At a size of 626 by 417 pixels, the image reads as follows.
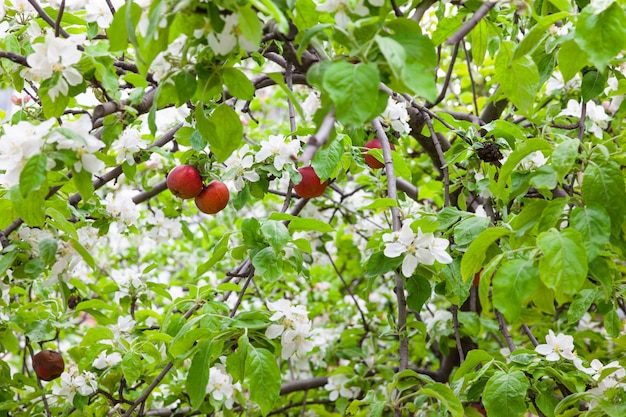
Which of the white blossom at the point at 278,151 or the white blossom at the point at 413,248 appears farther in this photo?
the white blossom at the point at 278,151

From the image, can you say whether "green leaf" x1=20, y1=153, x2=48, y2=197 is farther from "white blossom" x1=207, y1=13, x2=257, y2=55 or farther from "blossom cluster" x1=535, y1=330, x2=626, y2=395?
"blossom cluster" x1=535, y1=330, x2=626, y2=395

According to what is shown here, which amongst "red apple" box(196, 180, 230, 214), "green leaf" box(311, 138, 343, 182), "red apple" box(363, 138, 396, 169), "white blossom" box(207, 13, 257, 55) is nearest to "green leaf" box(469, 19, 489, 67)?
"red apple" box(363, 138, 396, 169)

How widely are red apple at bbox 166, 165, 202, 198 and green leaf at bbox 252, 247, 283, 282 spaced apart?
35 cm

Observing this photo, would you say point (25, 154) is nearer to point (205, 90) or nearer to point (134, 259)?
point (205, 90)

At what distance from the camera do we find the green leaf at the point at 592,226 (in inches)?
39.9

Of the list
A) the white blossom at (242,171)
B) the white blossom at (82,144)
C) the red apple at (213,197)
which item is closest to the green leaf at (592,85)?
the white blossom at (242,171)

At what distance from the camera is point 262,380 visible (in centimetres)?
128

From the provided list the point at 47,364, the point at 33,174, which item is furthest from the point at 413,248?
the point at 47,364

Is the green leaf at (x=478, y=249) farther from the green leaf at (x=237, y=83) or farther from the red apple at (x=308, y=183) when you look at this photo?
the red apple at (x=308, y=183)

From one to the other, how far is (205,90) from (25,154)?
0.29 meters

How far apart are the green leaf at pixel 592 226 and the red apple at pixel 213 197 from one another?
0.88 m

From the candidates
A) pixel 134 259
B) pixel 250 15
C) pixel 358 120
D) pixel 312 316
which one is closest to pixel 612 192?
pixel 358 120

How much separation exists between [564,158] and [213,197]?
2.91 feet

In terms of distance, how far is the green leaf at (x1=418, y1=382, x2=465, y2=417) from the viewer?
1.31m
